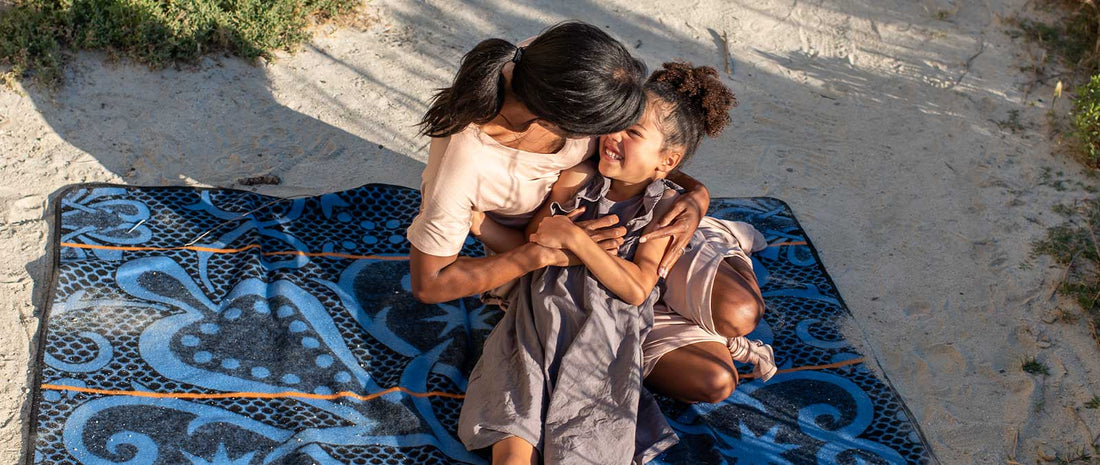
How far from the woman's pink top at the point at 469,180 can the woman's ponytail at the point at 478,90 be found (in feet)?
0.33

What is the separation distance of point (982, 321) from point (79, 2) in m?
4.61

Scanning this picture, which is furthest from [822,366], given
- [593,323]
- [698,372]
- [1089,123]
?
[1089,123]

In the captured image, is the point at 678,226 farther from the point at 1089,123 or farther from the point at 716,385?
the point at 1089,123

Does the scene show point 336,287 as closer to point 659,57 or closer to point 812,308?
point 812,308

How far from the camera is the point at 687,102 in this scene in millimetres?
3174

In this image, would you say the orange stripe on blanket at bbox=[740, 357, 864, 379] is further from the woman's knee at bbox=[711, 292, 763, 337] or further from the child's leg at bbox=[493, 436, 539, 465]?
the child's leg at bbox=[493, 436, 539, 465]

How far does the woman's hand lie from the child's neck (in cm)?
12

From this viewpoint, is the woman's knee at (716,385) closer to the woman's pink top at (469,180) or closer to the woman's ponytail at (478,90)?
the woman's pink top at (469,180)

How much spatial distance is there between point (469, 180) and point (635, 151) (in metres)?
0.55

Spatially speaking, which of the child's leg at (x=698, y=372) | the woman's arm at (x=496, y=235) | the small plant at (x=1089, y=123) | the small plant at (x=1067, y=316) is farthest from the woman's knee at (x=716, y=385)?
the small plant at (x=1089, y=123)

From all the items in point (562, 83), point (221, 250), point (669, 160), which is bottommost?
point (221, 250)

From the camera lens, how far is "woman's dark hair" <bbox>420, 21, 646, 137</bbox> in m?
2.66

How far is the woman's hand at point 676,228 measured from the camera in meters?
3.26

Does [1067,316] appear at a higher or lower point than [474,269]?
lower
